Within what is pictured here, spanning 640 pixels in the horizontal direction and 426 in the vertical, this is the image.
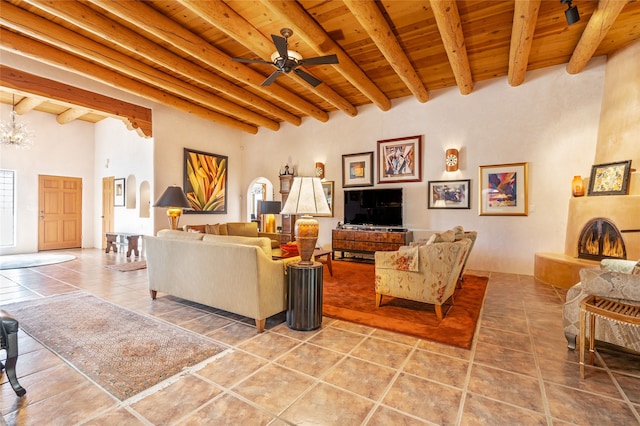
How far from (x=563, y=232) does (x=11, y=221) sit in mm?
11746

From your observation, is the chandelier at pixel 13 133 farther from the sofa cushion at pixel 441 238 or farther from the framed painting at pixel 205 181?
the sofa cushion at pixel 441 238

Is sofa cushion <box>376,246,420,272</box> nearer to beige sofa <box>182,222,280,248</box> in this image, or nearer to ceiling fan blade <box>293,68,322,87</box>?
ceiling fan blade <box>293,68,322,87</box>

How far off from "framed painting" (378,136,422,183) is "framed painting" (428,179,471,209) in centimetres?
38

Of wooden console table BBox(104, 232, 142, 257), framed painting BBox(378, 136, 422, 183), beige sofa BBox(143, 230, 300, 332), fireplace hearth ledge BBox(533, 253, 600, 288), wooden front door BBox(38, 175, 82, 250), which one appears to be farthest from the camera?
wooden front door BBox(38, 175, 82, 250)

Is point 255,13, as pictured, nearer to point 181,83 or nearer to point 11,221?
point 181,83

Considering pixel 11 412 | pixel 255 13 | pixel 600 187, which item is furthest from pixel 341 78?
pixel 11 412

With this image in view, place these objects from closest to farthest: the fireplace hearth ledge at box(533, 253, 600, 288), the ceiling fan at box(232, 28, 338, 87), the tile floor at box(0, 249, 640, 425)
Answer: the tile floor at box(0, 249, 640, 425)
the ceiling fan at box(232, 28, 338, 87)
the fireplace hearth ledge at box(533, 253, 600, 288)

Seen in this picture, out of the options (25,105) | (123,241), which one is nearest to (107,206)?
(123,241)

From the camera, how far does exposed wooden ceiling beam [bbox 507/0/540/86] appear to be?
3.05m

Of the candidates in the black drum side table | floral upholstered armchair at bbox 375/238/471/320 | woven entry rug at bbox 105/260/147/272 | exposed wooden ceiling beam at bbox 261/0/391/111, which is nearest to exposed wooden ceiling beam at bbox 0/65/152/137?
woven entry rug at bbox 105/260/147/272

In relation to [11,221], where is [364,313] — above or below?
below

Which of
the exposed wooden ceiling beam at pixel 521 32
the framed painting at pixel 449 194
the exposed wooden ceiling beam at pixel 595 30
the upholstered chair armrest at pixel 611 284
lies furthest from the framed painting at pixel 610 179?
the upholstered chair armrest at pixel 611 284

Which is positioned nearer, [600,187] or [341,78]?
[600,187]

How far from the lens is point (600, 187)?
4.26 m
